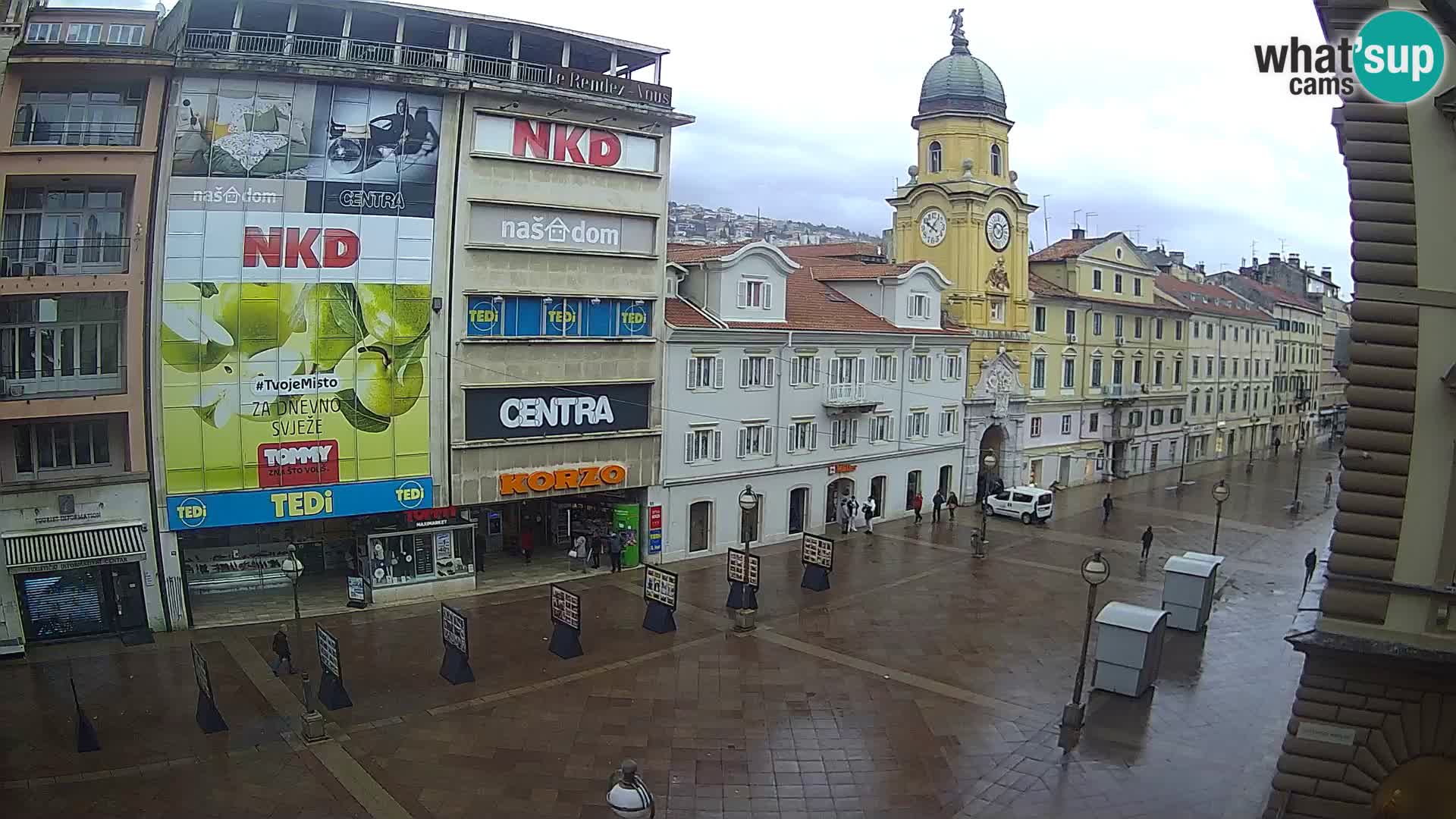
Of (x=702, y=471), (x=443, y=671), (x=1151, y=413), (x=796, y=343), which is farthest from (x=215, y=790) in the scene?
(x=1151, y=413)

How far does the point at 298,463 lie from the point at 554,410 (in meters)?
7.41

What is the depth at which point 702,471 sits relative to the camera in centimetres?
3381

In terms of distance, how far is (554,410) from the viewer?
1177 inches

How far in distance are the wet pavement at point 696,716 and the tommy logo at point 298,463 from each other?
3799mm

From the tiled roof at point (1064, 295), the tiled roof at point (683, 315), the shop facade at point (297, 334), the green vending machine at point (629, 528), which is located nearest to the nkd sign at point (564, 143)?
the shop facade at point (297, 334)

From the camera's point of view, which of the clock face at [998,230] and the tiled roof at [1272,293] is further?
the tiled roof at [1272,293]

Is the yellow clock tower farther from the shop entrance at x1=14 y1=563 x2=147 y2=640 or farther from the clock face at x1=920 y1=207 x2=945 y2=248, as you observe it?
the shop entrance at x1=14 y1=563 x2=147 y2=640

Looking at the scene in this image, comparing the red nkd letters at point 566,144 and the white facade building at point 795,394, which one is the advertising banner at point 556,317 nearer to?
the white facade building at point 795,394

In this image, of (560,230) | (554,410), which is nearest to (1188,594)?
(554,410)

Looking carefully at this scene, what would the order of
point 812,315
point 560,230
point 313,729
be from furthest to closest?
point 812,315 → point 560,230 → point 313,729

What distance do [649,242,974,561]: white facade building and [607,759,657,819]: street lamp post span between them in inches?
634

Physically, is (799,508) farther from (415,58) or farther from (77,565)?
(77,565)

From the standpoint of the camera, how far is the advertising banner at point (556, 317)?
93.2ft

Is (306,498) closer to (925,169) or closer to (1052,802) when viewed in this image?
(1052,802)
